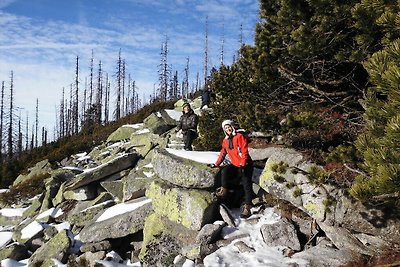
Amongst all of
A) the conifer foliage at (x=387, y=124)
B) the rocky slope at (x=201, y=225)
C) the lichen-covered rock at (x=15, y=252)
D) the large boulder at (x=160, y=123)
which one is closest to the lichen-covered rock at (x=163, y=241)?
the rocky slope at (x=201, y=225)

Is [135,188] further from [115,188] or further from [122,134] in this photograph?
[122,134]

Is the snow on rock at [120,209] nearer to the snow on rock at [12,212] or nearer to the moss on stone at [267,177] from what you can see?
the moss on stone at [267,177]

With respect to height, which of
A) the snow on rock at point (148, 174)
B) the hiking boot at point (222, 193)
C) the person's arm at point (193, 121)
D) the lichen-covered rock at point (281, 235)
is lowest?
the lichen-covered rock at point (281, 235)

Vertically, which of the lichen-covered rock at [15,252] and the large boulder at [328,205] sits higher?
the large boulder at [328,205]

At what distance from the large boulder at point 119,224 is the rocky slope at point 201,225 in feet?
0.08

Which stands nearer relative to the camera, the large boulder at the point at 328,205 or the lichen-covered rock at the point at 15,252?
the large boulder at the point at 328,205

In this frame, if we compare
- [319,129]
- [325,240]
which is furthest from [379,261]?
[319,129]

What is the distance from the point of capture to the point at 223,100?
10.7 meters

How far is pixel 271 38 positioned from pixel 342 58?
169cm

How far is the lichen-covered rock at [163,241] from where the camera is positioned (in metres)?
7.53

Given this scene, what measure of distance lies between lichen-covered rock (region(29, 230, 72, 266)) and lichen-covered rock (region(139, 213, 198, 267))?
6.93ft

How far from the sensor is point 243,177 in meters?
7.65

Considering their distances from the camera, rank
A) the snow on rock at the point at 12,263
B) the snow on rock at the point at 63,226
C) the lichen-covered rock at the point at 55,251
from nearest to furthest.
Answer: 1. the lichen-covered rock at the point at 55,251
2. the snow on rock at the point at 12,263
3. the snow on rock at the point at 63,226

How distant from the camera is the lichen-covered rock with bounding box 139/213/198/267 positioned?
7.53m
